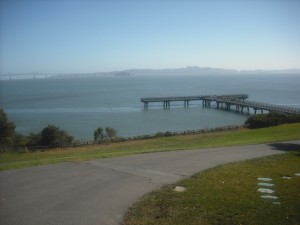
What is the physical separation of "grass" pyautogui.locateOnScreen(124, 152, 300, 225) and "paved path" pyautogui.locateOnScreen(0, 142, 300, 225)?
0.84 meters

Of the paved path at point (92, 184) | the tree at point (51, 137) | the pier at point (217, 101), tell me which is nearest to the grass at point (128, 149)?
the paved path at point (92, 184)

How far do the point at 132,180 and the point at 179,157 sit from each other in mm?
5500

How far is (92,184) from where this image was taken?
45.1 feet

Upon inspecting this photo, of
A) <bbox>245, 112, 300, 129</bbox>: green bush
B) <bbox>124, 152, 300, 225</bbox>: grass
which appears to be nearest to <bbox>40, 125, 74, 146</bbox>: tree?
<bbox>245, 112, 300, 129</bbox>: green bush

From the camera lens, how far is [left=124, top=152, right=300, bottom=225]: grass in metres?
9.53

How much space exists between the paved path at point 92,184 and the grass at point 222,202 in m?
0.84

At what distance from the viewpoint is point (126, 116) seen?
7656 cm

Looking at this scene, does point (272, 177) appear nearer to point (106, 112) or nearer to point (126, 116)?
point (126, 116)

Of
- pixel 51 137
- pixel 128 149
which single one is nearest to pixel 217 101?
pixel 51 137

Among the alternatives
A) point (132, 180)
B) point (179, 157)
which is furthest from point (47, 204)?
point (179, 157)

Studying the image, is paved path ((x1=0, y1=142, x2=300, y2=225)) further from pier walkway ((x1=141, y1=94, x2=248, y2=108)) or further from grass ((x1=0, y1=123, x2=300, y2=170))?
pier walkway ((x1=141, y1=94, x2=248, y2=108))

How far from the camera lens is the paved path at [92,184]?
34.3 ft

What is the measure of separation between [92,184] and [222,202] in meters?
5.68

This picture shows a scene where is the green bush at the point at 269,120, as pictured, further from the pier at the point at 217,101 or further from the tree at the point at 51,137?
the pier at the point at 217,101
